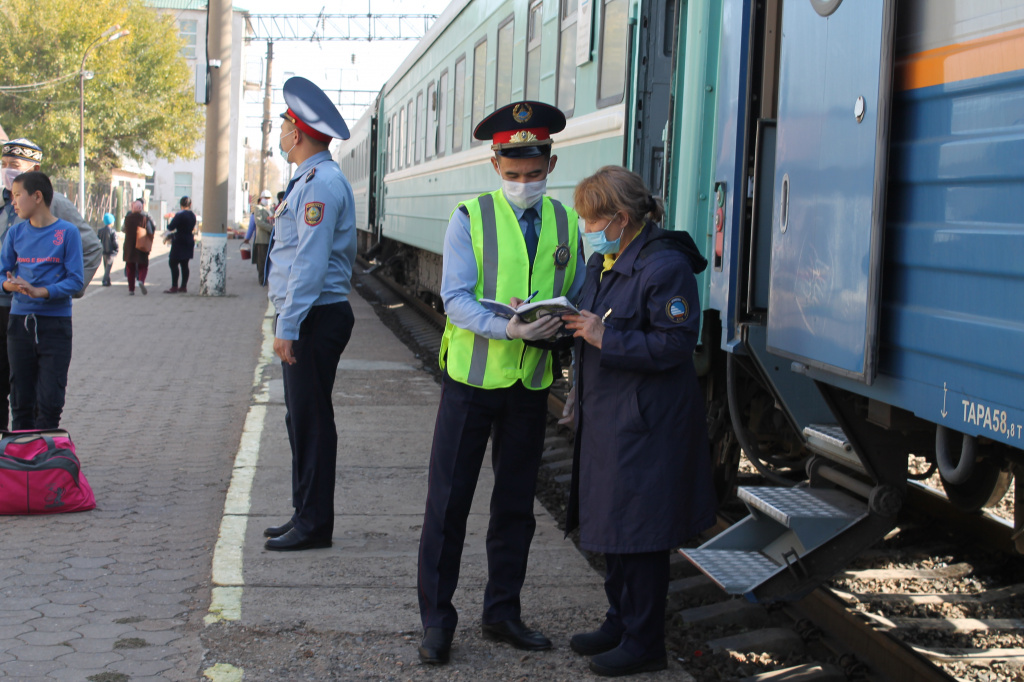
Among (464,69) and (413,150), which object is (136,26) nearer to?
(413,150)

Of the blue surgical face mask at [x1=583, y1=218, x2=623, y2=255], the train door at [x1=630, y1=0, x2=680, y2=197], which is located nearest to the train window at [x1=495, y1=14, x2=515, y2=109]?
the train door at [x1=630, y1=0, x2=680, y2=197]

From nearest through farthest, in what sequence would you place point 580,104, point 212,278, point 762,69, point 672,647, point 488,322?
point 488,322 < point 672,647 < point 762,69 < point 580,104 < point 212,278

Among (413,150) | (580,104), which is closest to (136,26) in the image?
(413,150)

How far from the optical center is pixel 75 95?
140ft

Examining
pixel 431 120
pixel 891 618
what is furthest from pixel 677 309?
pixel 431 120

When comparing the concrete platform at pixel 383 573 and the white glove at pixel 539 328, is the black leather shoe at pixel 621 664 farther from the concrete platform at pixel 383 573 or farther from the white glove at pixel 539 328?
the white glove at pixel 539 328

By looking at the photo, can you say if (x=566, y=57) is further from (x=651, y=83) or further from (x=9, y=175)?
(x=9, y=175)

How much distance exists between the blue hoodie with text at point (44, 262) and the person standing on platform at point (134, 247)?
43.6 ft

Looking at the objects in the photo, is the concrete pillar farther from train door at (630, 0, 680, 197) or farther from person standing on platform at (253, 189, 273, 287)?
train door at (630, 0, 680, 197)

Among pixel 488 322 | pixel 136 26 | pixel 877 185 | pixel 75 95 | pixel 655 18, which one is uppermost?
pixel 136 26

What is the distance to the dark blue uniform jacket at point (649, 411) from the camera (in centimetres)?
347

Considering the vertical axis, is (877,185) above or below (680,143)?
below

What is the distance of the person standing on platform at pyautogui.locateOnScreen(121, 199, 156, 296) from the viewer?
18859mm

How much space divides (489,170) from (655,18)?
3515 mm
